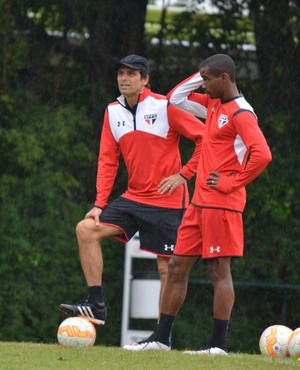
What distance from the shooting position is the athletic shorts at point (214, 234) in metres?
8.70

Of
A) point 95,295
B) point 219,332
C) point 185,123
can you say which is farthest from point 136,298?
point 219,332

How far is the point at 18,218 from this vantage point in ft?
51.8

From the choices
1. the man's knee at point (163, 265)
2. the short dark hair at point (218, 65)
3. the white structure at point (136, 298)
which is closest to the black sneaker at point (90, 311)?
the man's knee at point (163, 265)

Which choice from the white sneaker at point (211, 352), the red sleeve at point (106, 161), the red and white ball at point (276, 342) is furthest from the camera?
the red sleeve at point (106, 161)

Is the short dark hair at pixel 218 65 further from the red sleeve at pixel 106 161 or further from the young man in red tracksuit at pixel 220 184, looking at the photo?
the red sleeve at pixel 106 161

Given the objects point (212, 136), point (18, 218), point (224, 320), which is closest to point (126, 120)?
point (212, 136)

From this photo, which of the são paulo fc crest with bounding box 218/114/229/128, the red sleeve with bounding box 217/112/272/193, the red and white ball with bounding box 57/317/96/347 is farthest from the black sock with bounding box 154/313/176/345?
the são paulo fc crest with bounding box 218/114/229/128

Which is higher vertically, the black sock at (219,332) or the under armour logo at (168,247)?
the under armour logo at (168,247)

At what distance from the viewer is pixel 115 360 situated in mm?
8406

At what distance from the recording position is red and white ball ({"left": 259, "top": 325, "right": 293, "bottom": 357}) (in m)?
9.41

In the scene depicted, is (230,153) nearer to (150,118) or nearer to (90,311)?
(150,118)

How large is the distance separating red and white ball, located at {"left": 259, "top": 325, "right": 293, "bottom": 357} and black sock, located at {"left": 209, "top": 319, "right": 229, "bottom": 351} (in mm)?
646

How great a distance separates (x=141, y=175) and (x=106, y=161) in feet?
1.15

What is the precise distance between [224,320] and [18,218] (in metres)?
7.33
